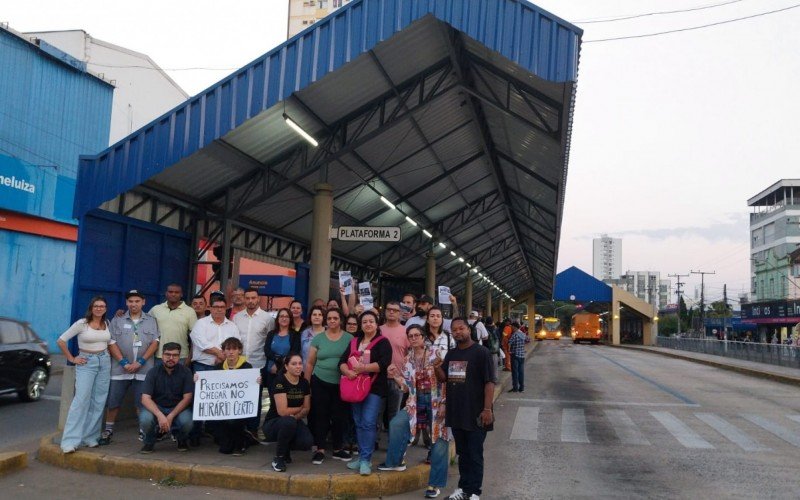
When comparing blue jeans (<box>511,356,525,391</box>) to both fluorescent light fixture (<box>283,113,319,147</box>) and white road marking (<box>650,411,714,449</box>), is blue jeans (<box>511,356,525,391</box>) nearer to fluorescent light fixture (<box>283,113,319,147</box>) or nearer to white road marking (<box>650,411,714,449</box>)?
white road marking (<box>650,411,714,449</box>)

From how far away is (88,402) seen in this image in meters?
7.24

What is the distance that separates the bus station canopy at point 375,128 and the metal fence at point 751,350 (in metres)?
10.5

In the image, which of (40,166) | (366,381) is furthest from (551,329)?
(366,381)

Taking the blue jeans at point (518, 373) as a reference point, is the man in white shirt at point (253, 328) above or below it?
above

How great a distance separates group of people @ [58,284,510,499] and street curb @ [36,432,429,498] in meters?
0.21

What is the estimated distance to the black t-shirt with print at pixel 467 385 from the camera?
5.86 m

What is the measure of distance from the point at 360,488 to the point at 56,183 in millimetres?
20897

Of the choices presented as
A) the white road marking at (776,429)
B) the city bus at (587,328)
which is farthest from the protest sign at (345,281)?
the city bus at (587,328)

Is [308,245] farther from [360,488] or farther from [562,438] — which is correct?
[360,488]

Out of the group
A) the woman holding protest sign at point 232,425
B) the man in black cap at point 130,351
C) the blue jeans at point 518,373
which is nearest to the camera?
the woman holding protest sign at point 232,425

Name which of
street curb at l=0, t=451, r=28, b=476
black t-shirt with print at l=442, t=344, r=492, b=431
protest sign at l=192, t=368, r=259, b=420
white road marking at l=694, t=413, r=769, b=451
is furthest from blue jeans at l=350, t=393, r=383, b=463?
white road marking at l=694, t=413, r=769, b=451

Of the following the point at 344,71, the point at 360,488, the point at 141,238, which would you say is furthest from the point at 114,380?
the point at 344,71

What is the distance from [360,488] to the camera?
6.25 meters

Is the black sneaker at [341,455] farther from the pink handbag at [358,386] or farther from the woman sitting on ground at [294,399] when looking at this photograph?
the pink handbag at [358,386]
